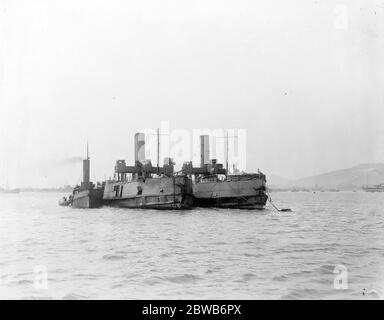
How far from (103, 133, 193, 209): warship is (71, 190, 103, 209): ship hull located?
1.09m

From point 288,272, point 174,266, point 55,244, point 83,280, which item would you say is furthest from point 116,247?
point 288,272

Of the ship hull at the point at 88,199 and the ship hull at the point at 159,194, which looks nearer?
the ship hull at the point at 159,194

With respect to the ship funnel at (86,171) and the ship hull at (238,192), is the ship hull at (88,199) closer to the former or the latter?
the ship funnel at (86,171)

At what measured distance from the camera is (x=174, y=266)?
1561 centimetres

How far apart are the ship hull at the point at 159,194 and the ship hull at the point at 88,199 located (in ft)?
20.5

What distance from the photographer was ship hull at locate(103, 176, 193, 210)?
4425 cm

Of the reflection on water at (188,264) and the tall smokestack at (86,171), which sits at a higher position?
the tall smokestack at (86,171)

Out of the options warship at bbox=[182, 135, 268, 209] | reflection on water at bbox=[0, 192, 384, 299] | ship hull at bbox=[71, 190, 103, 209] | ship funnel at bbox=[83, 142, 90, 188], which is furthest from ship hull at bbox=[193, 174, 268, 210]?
reflection on water at bbox=[0, 192, 384, 299]

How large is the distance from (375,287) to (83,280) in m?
8.06

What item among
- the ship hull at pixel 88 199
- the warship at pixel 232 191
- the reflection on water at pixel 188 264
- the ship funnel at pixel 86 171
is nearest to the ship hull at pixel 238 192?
the warship at pixel 232 191

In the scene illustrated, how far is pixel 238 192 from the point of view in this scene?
4838cm

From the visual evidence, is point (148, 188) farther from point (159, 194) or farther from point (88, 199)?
point (88, 199)

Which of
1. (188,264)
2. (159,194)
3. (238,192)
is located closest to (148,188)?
(159,194)

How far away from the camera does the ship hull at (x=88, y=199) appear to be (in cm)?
5500
